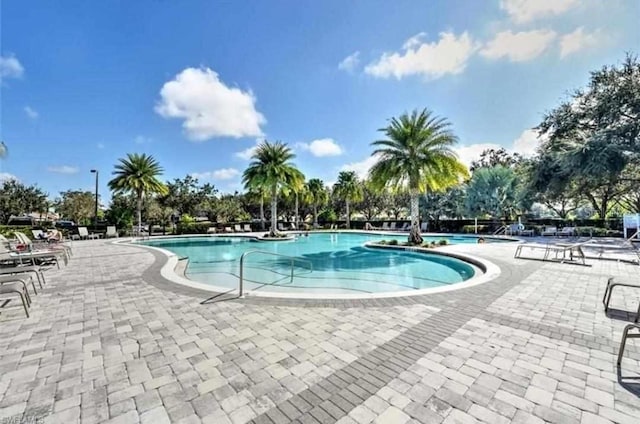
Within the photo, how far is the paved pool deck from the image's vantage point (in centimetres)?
218

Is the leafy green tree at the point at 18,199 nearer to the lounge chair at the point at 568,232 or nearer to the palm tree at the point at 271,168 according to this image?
the palm tree at the point at 271,168

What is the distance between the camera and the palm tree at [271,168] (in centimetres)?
2092

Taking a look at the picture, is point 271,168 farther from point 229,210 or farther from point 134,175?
point 229,210

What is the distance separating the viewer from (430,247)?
45.8ft

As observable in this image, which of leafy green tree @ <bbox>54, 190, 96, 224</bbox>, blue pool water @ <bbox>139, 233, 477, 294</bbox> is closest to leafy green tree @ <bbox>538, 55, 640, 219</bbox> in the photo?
blue pool water @ <bbox>139, 233, 477, 294</bbox>

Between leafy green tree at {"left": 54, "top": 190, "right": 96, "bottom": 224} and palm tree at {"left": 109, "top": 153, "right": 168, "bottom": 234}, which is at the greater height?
palm tree at {"left": 109, "top": 153, "right": 168, "bottom": 234}

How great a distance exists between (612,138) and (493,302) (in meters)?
19.7

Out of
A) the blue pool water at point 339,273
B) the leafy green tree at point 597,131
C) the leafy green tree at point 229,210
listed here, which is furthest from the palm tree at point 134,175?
the leafy green tree at point 597,131

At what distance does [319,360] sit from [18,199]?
44.5m

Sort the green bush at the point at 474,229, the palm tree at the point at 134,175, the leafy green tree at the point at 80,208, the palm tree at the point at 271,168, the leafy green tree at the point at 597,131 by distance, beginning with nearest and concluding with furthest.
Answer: the leafy green tree at the point at 597,131
the palm tree at the point at 271,168
the green bush at the point at 474,229
the palm tree at the point at 134,175
the leafy green tree at the point at 80,208

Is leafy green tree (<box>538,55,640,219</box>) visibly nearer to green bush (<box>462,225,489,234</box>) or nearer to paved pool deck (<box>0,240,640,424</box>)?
green bush (<box>462,225,489,234</box>)

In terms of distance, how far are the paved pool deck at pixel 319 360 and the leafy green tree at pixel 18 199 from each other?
3823 centimetres

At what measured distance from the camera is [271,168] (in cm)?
2078

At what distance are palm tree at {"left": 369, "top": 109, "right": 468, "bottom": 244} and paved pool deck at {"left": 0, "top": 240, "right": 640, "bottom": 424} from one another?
32.8 ft
